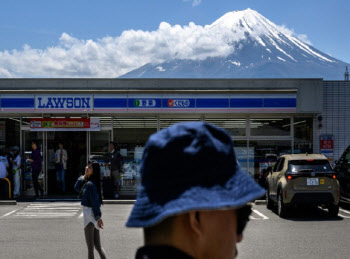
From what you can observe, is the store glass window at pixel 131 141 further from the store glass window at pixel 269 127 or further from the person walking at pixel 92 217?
the person walking at pixel 92 217

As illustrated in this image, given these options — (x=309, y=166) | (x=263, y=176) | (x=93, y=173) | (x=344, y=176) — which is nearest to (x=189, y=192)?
(x=93, y=173)

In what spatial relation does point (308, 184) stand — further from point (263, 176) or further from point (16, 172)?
point (16, 172)

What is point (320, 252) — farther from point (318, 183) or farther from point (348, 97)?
point (348, 97)

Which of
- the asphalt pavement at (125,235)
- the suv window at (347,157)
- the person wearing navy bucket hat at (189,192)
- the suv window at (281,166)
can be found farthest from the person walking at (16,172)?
the person wearing navy bucket hat at (189,192)

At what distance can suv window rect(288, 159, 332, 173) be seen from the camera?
12.1 metres

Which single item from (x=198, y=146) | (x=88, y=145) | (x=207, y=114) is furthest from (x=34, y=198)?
(x=198, y=146)

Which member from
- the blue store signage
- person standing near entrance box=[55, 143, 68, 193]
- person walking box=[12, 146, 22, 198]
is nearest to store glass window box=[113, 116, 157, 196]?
the blue store signage

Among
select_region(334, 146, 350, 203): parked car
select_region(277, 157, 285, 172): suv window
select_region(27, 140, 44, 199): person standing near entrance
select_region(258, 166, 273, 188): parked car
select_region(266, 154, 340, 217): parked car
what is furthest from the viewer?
select_region(258, 166, 273, 188): parked car

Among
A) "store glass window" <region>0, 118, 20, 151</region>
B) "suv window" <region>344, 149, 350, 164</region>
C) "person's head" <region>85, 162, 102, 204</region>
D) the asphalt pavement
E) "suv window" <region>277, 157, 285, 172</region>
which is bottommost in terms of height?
the asphalt pavement

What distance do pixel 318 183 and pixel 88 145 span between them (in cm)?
914

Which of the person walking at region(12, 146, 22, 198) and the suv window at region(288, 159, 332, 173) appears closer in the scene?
the suv window at region(288, 159, 332, 173)

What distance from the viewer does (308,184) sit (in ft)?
39.2

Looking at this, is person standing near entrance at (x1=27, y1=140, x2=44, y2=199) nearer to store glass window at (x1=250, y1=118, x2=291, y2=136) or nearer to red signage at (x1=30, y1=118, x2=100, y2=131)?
red signage at (x1=30, y1=118, x2=100, y2=131)

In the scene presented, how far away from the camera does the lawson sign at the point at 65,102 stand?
17.3 meters
